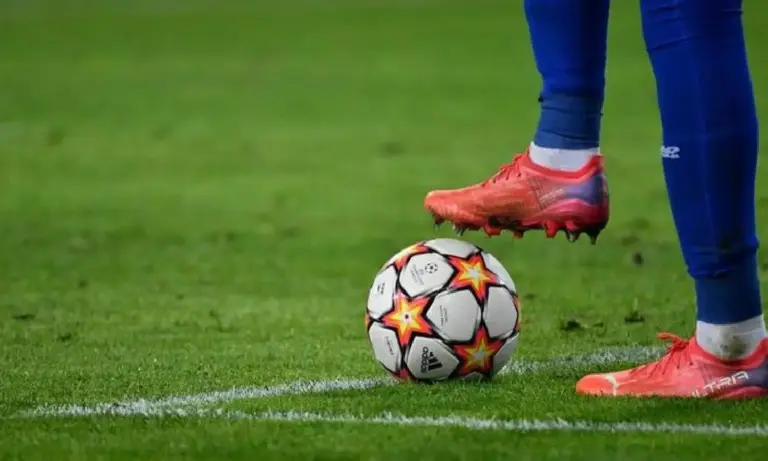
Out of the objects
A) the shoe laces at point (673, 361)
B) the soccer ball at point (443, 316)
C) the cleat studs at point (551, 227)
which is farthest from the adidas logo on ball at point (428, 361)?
the shoe laces at point (673, 361)

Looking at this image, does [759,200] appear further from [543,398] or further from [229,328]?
[543,398]

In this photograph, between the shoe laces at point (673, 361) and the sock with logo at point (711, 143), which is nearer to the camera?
the sock with logo at point (711, 143)

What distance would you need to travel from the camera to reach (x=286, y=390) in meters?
4.41

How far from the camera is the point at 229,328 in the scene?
19.3 ft

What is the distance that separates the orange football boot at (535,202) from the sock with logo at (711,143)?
0.45 meters

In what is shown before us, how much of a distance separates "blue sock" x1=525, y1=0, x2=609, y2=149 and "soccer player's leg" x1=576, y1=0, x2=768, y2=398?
454 mm

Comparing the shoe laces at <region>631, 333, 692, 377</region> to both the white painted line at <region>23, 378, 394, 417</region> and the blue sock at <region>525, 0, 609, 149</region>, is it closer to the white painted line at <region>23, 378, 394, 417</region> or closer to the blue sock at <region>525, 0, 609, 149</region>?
the blue sock at <region>525, 0, 609, 149</region>

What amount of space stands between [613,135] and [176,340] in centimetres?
723

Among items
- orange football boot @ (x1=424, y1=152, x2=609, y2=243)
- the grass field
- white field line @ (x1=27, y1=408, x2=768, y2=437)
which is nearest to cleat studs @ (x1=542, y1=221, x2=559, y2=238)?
orange football boot @ (x1=424, y1=152, x2=609, y2=243)

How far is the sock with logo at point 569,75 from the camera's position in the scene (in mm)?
4309

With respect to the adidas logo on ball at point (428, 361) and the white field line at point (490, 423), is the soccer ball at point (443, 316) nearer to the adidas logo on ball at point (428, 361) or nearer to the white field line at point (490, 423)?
the adidas logo on ball at point (428, 361)

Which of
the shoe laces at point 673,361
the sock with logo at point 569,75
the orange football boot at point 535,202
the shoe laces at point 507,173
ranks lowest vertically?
the shoe laces at point 673,361

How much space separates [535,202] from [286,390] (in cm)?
85

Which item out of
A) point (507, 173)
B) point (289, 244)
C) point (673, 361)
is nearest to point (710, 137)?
point (673, 361)
